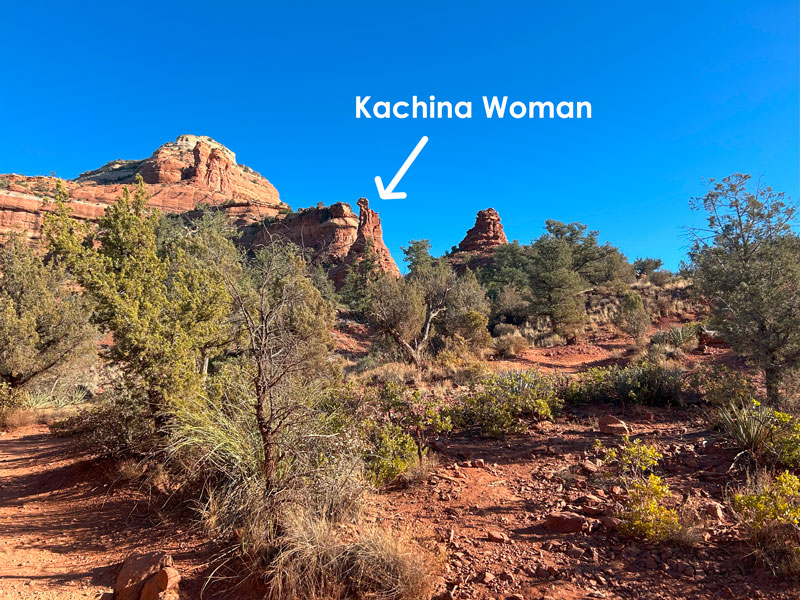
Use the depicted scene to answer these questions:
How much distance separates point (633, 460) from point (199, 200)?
62884 mm

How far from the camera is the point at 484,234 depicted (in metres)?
68.6

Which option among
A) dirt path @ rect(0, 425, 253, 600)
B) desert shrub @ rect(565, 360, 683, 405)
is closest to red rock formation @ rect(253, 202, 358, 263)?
desert shrub @ rect(565, 360, 683, 405)

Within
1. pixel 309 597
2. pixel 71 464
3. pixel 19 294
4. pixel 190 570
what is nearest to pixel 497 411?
pixel 309 597

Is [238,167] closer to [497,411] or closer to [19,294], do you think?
[19,294]

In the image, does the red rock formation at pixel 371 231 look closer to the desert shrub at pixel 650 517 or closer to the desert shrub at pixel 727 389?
the desert shrub at pixel 727 389

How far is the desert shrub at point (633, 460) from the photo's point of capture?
12.6ft

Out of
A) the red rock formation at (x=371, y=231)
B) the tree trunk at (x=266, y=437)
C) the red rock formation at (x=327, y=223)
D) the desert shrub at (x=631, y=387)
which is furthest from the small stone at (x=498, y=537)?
the red rock formation at (x=327, y=223)

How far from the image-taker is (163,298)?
5484 mm

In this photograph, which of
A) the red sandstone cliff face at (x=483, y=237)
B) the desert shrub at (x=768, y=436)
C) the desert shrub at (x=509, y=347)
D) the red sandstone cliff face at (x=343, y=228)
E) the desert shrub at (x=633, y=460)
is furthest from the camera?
the red sandstone cliff face at (x=483, y=237)

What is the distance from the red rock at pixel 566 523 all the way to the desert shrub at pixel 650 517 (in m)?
0.32

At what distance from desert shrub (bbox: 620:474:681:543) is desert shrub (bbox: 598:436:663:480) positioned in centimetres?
29

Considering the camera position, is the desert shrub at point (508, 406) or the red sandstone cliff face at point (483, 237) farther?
the red sandstone cliff face at point (483, 237)

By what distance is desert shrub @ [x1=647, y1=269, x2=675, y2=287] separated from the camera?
26.5 m

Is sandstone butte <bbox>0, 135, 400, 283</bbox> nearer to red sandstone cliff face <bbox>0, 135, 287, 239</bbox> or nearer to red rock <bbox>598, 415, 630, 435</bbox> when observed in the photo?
red sandstone cliff face <bbox>0, 135, 287, 239</bbox>
